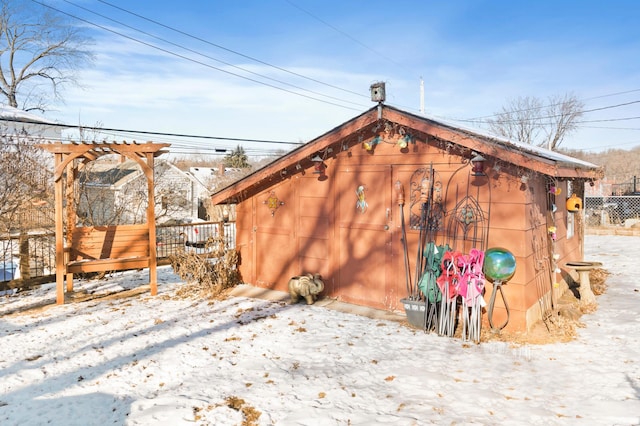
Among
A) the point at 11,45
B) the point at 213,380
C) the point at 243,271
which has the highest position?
the point at 11,45

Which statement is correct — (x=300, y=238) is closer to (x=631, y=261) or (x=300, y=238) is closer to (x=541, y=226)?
(x=541, y=226)

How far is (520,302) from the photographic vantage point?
5.84 metres

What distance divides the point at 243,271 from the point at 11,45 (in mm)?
27822

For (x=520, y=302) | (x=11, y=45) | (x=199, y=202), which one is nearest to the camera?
(x=520, y=302)

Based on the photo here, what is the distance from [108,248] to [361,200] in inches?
196

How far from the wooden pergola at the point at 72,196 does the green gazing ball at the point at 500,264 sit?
19.3ft

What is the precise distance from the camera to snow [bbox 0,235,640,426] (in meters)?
3.92

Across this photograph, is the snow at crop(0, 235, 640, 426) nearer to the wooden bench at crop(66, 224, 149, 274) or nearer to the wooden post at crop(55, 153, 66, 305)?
the wooden post at crop(55, 153, 66, 305)

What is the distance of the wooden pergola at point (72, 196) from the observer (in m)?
7.44

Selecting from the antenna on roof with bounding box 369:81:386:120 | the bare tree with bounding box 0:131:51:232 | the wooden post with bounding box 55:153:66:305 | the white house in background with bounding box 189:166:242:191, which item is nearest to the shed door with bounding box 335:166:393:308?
the antenna on roof with bounding box 369:81:386:120

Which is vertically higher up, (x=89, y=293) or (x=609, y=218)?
(x=609, y=218)

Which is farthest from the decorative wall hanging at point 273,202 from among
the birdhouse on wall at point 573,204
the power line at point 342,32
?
the power line at point 342,32

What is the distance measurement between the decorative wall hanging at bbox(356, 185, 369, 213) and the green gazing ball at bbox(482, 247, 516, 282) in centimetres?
230

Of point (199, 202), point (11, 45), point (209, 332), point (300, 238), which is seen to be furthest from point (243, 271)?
point (11, 45)
